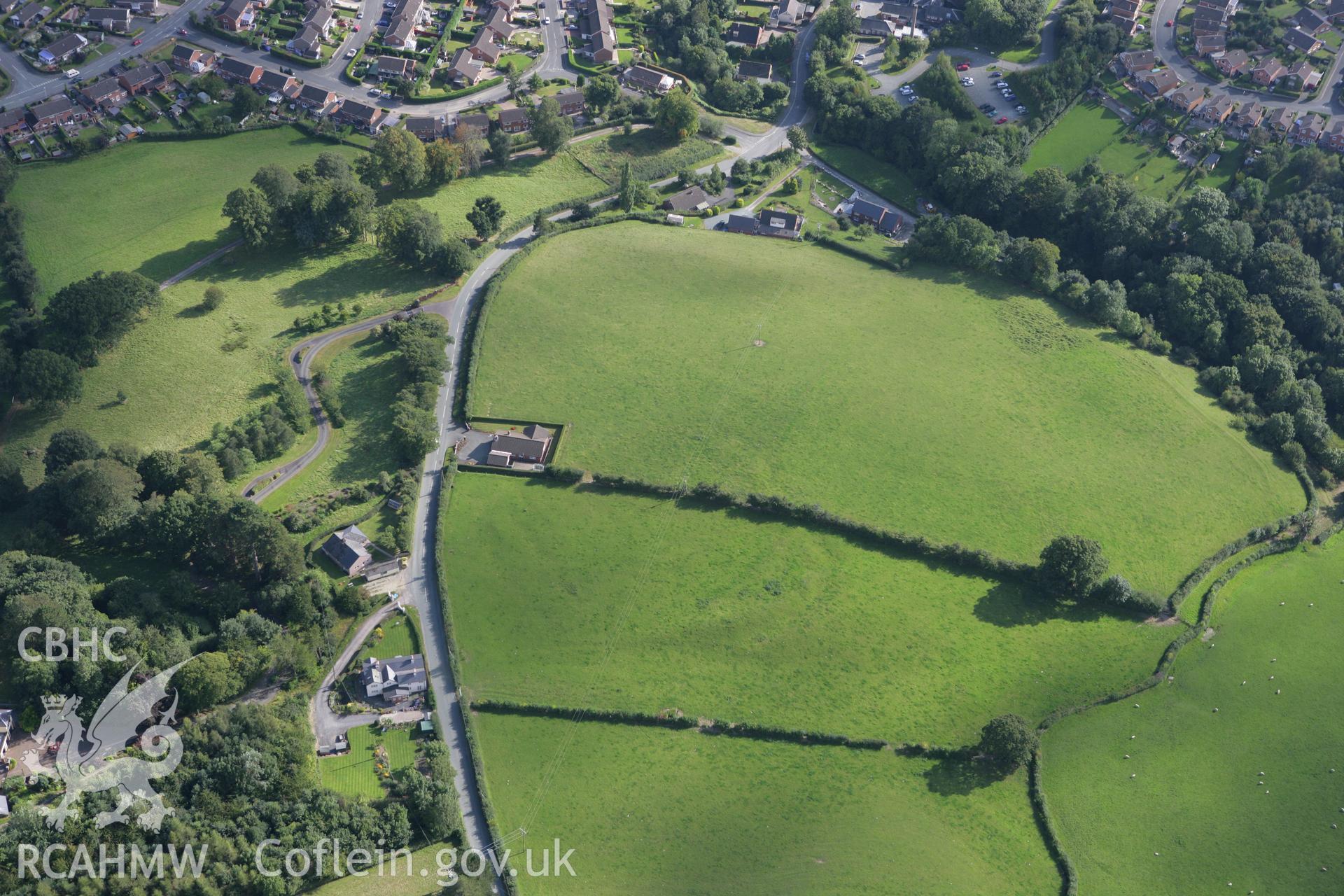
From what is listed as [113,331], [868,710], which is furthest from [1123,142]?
[113,331]

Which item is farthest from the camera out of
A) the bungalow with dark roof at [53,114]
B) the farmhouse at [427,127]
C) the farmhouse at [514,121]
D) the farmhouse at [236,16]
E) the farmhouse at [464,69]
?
the farmhouse at [236,16]

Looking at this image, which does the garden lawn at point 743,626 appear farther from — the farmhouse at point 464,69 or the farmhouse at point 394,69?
the farmhouse at point 394,69

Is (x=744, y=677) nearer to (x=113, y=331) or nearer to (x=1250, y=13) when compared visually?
(x=113, y=331)

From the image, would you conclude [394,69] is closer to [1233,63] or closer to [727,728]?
[727,728]

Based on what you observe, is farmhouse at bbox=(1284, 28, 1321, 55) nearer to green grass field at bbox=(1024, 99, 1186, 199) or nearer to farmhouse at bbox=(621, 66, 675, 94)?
green grass field at bbox=(1024, 99, 1186, 199)

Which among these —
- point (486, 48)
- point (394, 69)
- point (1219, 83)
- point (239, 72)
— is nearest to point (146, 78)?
point (239, 72)

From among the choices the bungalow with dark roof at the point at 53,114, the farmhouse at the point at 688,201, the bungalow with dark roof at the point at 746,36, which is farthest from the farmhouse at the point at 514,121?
the bungalow with dark roof at the point at 53,114
